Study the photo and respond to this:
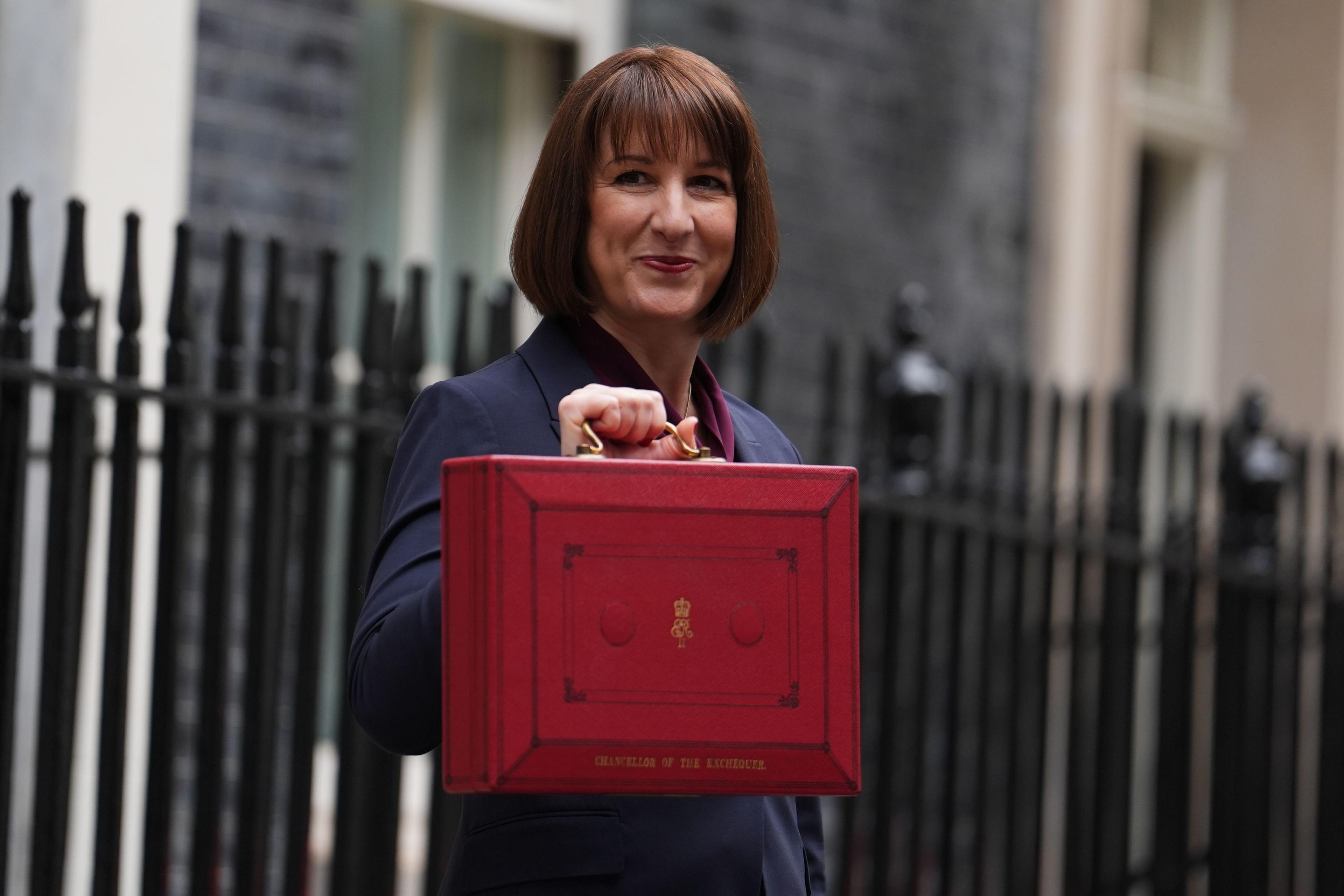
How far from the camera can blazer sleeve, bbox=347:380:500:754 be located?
1730mm

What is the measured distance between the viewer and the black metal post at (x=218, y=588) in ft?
11.3

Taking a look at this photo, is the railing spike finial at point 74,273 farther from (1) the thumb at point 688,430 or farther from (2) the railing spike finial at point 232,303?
(1) the thumb at point 688,430

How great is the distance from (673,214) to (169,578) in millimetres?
1799

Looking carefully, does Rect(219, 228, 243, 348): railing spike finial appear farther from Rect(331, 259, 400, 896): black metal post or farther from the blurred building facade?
the blurred building facade

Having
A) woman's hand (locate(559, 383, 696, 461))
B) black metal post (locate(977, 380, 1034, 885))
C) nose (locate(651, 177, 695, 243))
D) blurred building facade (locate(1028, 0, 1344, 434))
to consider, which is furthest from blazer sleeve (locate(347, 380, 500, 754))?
blurred building facade (locate(1028, 0, 1344, 434))

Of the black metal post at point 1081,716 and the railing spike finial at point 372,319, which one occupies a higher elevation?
the railing spike finial at point 372,319

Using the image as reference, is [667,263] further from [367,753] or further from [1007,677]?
[1007,677]

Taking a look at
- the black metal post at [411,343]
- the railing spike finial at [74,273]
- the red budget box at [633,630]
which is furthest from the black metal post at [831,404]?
the red budget box at [633,630]

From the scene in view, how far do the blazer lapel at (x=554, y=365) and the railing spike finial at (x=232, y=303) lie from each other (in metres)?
1.63

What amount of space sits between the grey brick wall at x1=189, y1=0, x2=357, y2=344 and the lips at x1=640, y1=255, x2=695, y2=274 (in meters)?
3.11

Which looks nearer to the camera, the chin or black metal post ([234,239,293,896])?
the chin

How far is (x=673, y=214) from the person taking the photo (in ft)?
6.25

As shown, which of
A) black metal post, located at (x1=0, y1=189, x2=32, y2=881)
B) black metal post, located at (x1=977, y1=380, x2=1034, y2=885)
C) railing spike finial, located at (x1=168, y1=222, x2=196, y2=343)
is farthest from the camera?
black metal post, located at (x1=977, y1=380, x2=1034, y2=885)

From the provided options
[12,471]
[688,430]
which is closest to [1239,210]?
[12,471]
